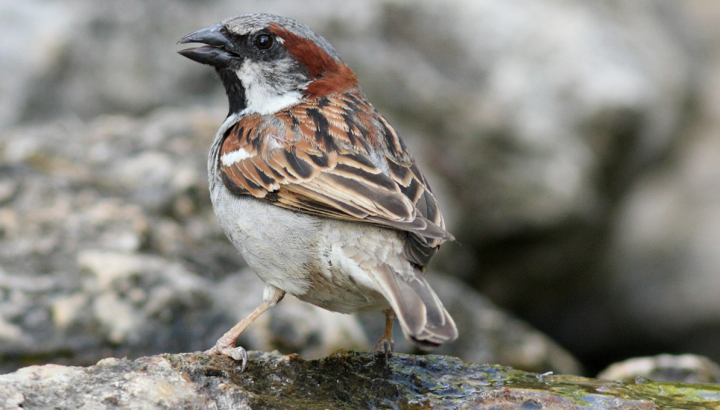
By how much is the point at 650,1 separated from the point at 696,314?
4.06 m

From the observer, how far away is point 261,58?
458 centimetres

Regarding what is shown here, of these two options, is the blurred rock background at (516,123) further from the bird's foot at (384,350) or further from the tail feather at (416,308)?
the tail feather at (416,308)

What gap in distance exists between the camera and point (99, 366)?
3.12 m

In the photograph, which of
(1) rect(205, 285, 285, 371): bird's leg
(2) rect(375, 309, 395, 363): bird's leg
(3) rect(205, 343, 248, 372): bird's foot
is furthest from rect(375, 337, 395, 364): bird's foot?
(3) rect(205, 343, 248, 372): bird's foot

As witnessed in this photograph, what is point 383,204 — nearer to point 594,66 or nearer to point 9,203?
point 9,203

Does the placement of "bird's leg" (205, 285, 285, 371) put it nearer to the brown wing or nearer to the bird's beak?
the brown wing

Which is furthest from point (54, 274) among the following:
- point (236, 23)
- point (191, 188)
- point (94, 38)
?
point (94, 38)

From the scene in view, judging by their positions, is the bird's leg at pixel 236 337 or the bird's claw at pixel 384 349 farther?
the bird's claw at pixel 384 349

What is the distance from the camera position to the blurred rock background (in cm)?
816

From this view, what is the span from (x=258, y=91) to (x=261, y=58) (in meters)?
0.20

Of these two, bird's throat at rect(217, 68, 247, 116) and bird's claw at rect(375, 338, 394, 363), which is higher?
bird's throat at rect(217, 68, 247, 116)

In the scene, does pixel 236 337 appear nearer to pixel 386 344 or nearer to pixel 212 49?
pixel 386 344

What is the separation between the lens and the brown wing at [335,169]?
11.6 feet

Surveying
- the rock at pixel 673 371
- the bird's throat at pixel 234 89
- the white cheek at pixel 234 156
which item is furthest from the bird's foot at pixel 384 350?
the rock at pixel 673 371
